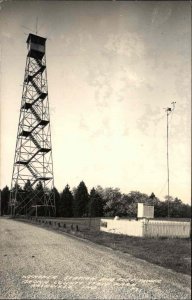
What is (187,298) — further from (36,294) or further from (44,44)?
(44,44)

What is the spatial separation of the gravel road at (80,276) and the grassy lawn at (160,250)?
1.37ft

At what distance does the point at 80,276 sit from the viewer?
866cm

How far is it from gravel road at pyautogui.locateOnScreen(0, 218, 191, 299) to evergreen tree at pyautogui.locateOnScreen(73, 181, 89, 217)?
4.30ft

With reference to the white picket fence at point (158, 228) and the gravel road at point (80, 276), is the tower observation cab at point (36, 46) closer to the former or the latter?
the gravel road at point (80, 276)

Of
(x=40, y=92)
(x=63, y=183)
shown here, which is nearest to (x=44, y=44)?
(x=40, y=92)

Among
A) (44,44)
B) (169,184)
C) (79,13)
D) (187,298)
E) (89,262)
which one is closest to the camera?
(79,13)

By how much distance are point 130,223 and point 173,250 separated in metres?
4.23

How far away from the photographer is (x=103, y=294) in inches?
285

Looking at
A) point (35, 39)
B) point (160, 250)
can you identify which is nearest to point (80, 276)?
point (160, 250)

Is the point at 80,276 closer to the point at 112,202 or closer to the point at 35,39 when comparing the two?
the point at 112,202

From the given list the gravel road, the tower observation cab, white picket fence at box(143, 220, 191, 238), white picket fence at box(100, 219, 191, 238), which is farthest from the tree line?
white picket fence at box(143, 220, 191, 238)

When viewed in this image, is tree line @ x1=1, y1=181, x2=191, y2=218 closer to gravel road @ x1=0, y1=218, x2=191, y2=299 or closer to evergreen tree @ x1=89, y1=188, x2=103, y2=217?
evergreen tree @ x1=89, y1=188, x2=103, y2=217

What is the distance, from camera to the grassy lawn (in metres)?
10.5

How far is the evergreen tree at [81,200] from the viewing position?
813 centimetres
